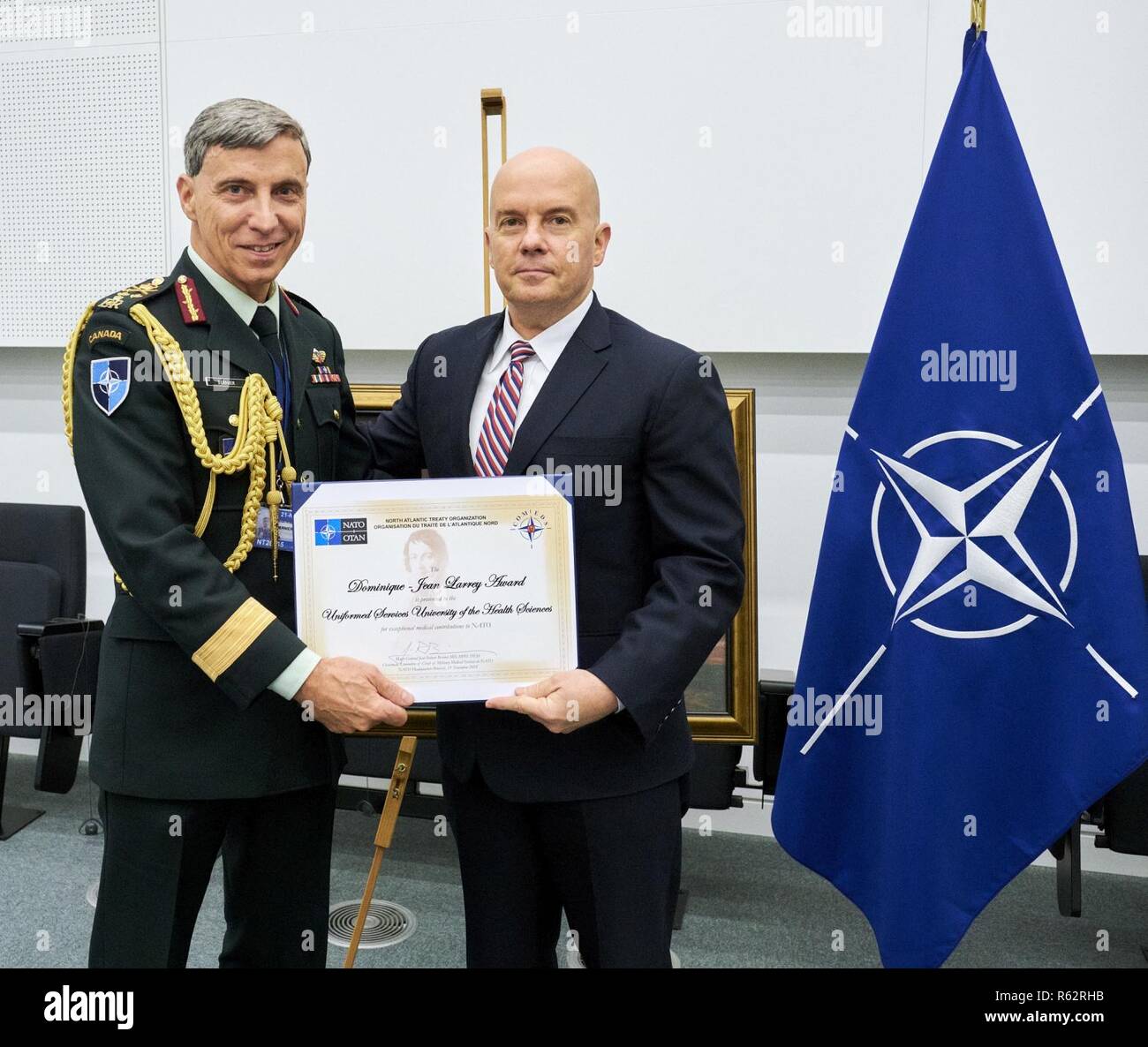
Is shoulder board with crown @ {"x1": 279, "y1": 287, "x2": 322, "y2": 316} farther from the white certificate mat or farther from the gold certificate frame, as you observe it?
the gold certificate frame

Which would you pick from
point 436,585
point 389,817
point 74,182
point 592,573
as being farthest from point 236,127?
point 74,182

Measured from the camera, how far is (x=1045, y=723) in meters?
2.31

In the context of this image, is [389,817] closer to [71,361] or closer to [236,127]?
[71,361]

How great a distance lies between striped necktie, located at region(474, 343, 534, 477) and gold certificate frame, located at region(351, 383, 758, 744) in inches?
42.4

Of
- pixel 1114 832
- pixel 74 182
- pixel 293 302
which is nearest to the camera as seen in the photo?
pixel 293 302

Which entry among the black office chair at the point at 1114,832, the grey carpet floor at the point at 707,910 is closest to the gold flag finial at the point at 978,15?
the black office chair at the point at 1114,832

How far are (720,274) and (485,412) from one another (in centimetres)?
190

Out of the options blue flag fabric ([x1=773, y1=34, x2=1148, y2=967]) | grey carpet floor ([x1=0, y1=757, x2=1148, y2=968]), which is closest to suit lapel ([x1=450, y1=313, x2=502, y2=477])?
blue flag fabric ([x1=773, y1=34, x2=1148, y2=967])

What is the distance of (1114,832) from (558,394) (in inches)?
82.0

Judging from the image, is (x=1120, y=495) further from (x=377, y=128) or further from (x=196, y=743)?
(x=377, y=128)

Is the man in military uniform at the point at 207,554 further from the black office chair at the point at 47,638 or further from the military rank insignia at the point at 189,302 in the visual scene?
the black office chair at the point at 47,638

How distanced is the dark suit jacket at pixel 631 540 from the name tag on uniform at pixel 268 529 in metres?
0.31

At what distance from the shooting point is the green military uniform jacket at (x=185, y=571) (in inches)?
66.7

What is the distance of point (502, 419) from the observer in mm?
1779
